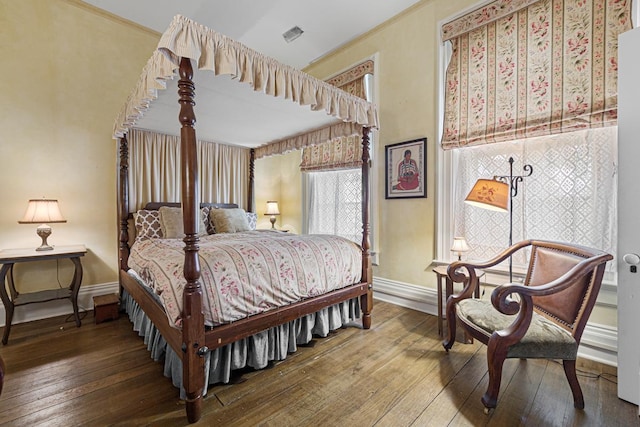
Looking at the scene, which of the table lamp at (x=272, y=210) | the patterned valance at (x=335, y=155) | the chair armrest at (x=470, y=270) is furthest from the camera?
the table lamp at (x=272, y=210)

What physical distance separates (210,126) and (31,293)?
2.35 m

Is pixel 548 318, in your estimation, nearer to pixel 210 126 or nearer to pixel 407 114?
pixel 407 114

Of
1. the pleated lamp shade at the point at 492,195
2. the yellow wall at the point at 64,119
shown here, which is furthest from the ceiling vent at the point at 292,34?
the pleated lamp shade at the point at 492,195

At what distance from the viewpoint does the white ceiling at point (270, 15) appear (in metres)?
2.95

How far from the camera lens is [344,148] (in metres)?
3.87

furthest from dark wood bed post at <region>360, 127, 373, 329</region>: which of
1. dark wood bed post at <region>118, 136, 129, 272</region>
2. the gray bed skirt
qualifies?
dark wood bed post at <region>118, 136, 129, 272</region>

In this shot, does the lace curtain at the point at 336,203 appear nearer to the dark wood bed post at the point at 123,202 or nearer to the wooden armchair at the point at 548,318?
the wooden armchair at the point at 548,318

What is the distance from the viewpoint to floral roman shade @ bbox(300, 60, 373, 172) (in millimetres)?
3579

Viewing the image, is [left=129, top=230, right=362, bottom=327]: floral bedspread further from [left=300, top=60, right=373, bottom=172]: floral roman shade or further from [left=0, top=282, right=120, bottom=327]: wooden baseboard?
[left=300, top=60, right=373, bottom=172]: floral roman shade

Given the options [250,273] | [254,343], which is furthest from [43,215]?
[254,343]

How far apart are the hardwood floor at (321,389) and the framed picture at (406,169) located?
5.05 feet

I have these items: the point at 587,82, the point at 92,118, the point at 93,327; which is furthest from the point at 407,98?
the point at 93,327

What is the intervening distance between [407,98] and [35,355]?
411cm

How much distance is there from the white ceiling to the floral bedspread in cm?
256
